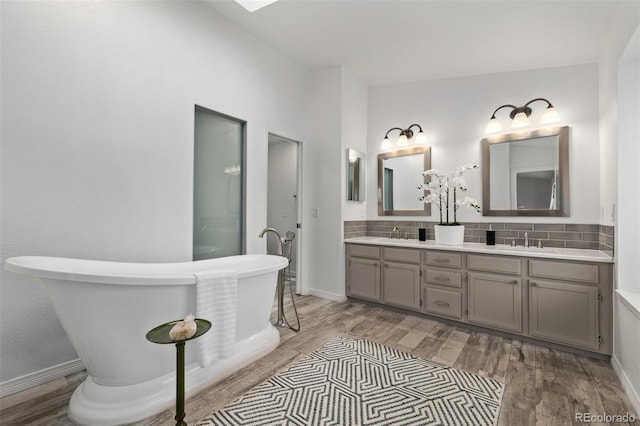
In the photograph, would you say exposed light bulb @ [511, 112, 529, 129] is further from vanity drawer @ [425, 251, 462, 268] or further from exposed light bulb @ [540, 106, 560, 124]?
vanity drawer @ [425, 251, 462, 268]

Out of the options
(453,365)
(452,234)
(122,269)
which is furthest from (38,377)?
(452,234)

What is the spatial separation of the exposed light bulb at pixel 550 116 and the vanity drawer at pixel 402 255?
183cm

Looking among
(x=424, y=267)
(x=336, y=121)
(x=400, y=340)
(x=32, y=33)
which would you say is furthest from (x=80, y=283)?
(x=336, y=121)

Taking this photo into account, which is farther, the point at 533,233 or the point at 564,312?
the point at 533,233

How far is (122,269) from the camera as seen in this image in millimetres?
1983

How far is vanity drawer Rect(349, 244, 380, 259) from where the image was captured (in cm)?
344

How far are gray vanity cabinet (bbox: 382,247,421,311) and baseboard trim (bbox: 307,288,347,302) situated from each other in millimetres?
544

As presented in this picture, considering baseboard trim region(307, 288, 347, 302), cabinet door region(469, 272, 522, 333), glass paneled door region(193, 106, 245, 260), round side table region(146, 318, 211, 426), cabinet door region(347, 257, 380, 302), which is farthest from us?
baseboard trim region(307, 288, 347, 302)

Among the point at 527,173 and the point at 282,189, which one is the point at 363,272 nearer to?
the point at 282,189

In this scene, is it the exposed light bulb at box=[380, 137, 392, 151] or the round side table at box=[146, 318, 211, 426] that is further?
the exposed light bulb at box=[380, 137, 392, 151]

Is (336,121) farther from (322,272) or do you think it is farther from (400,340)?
(400,340)

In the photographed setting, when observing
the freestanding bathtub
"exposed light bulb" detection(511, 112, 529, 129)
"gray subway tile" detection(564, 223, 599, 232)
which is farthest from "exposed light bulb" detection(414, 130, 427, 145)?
the freestanding bathtub

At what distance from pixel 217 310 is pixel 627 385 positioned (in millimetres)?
2624

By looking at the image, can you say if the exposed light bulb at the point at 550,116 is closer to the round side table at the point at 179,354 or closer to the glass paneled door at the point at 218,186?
the glass paneled door at the point at 218,186
